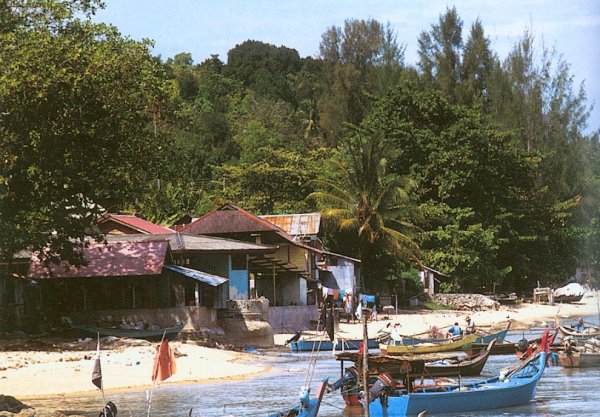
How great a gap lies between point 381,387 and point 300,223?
31059 millimetres

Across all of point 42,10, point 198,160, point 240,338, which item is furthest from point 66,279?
point 198,160

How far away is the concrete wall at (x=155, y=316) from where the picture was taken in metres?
35.4

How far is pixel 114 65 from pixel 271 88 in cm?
6160

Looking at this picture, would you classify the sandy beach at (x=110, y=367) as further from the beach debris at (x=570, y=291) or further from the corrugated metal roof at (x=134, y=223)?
the beach debris at (x=570, y=291)

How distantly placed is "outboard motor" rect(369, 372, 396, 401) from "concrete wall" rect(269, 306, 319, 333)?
72.8ft

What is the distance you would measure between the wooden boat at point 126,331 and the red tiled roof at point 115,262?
1725 mm

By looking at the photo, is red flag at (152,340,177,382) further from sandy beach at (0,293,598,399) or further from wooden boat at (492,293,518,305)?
wooden boat at (492,293,518,305)

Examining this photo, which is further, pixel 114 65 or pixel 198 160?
pixel 198 160

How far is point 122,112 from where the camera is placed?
30859 millimetres

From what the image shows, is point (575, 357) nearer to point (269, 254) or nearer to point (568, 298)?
point (269, 254)

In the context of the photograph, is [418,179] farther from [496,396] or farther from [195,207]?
[496,396]

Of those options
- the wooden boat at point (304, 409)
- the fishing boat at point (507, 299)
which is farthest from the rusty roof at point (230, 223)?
the wooden boat at point (304, 409)

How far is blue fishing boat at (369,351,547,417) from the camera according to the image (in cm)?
2147

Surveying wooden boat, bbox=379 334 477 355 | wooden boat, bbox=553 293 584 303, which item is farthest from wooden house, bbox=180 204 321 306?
Answer: wooden boat, bbox=553 293 584 303
